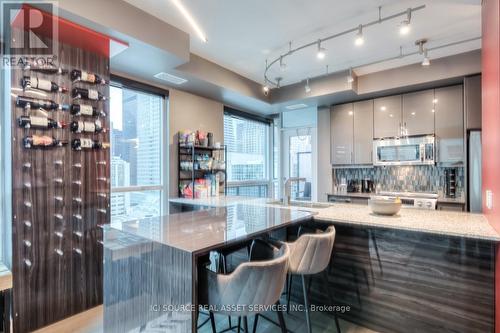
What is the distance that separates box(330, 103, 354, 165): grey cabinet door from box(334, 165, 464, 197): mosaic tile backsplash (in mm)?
415

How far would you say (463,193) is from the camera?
3.71 meters

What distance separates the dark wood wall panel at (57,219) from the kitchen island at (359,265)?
96 cm

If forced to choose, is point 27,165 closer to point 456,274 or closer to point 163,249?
point 163,249

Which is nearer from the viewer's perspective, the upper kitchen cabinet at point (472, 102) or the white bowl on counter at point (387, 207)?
the white bowl on counter at point (387, 207)

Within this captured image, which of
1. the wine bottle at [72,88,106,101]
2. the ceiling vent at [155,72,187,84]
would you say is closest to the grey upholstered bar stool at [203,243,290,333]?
the wine bottle at [72,88,106,101]

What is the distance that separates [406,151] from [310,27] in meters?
2.54

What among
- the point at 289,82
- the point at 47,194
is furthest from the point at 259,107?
the point at 47,194

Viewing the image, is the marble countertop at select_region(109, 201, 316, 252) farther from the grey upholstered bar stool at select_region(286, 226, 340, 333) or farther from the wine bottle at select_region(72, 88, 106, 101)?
the wine bottle at select_region(72, 88, 106, 101)

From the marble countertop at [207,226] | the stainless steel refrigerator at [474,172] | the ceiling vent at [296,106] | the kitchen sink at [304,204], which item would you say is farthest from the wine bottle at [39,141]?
the stainless steel refrigerator at [474,172]

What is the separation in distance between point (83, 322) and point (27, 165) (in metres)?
1.49

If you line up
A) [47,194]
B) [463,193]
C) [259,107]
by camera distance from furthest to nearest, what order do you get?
[259,107]
[463,193]
[47,194]

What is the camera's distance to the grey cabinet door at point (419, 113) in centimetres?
380

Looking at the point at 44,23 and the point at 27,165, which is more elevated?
the point at 44,23

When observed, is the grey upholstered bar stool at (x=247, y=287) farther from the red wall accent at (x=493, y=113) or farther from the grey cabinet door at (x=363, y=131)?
the grey cabinet door at (x=363, y=131)
